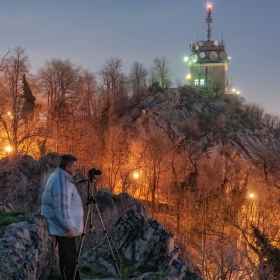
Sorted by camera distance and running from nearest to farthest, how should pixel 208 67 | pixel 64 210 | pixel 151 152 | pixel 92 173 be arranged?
pixel 64 210
pixel 92 173
pixel 151 152
pixel 208 67

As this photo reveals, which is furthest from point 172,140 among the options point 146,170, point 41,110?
point 41,110

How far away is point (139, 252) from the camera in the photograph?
8281mm

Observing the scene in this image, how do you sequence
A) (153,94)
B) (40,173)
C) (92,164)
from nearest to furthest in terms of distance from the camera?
(40,173) → (92,164) → (153,94)

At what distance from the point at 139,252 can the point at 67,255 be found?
3.21 meters

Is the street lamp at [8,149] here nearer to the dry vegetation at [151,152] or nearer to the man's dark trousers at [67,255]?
the dry vegetation at [151,152]

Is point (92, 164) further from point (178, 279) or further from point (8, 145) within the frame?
point (178, 279)

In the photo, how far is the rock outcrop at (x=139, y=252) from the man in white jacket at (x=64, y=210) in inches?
79.6

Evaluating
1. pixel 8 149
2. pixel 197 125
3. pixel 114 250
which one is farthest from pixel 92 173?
pixel 197 125

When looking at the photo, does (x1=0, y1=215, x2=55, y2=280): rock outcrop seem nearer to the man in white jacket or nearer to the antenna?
the man in white jacket

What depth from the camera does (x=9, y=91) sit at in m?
32.8

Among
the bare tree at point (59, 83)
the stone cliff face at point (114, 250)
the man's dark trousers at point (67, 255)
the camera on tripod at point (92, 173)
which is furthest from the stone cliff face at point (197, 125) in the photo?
the man's dark trousers at point (67, 255)

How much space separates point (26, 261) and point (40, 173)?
22309 millimetres

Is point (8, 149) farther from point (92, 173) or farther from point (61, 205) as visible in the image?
point (61, 205)

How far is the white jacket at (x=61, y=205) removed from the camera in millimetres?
5059
